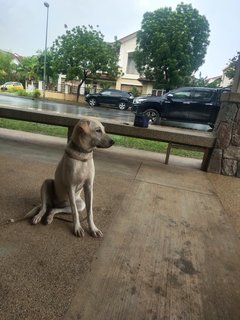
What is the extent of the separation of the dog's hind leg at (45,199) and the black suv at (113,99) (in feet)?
56.4

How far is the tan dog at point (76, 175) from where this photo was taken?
251cm

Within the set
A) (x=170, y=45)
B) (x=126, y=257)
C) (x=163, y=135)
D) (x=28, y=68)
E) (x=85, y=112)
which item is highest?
(x=170, y=45)

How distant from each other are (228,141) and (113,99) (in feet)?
49.3

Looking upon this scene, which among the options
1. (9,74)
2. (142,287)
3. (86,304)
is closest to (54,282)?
(86,304)

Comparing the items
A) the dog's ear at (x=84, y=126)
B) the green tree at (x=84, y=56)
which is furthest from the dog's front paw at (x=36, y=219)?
the green tree at (x=84, y=56)

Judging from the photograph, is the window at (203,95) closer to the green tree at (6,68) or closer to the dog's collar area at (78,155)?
the dog's collar area at (78,155)

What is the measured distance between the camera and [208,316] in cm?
191

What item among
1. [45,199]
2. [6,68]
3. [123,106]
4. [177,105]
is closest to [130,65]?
[123,106]

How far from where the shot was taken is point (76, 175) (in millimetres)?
2582

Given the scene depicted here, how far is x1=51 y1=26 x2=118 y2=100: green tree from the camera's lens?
78.3 feet

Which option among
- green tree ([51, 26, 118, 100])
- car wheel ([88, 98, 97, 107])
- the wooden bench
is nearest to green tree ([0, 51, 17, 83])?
green tree ([51, 26, 118, 100])

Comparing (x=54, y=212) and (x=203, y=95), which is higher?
(x=203, y=95)

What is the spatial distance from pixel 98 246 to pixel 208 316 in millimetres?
1035

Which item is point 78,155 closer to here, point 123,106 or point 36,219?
point 36,219
